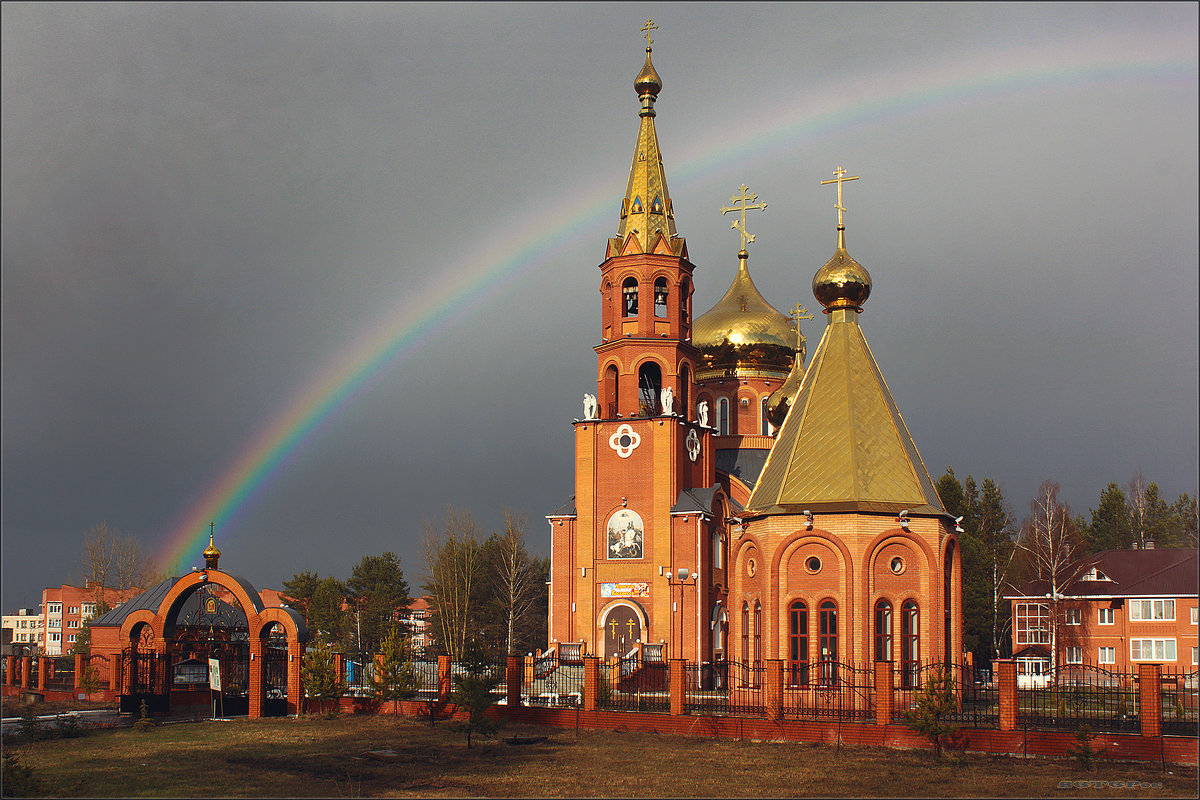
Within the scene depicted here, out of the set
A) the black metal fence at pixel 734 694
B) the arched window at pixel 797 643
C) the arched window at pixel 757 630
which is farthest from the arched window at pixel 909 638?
the arched window at pixel 757 630

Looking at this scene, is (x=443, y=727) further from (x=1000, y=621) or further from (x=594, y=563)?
(x=1000, y=621)

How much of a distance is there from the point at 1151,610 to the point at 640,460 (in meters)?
23.6

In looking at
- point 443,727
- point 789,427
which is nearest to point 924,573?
point 789,427

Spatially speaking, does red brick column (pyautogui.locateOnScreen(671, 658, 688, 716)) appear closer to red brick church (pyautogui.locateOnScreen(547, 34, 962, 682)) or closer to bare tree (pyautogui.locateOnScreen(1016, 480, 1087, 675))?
red brick church (pyautogui.locateOnScreen(547, 34, 962, 682))

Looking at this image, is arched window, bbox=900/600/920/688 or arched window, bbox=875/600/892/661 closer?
arched window, bbox=900/600/920/688

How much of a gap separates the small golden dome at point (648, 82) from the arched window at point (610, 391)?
10343 mm

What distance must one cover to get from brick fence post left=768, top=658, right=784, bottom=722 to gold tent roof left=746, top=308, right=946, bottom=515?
5071 mm

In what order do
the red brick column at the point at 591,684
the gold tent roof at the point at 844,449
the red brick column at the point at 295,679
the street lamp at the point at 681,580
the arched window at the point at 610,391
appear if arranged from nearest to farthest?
the red brick column at the point at 591,684
the red brick column at the point at 295,679
the gold tent roof at the point at 844,449
the street lamp at the point at 681,580
the arched window at the point at 610,391

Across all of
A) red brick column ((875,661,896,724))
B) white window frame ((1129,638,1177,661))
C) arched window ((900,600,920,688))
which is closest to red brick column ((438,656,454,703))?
red brick column ((875,661,896,724))

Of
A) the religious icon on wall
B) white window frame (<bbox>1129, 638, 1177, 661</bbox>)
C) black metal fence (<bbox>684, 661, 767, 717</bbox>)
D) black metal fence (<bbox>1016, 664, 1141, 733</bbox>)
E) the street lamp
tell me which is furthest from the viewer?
white window frame (<bbox>1129, 638, 1177, 661</bbox>)

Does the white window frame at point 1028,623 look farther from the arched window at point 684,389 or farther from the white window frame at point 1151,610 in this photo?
the arched window at point 684,389

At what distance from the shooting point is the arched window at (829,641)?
1093 inches

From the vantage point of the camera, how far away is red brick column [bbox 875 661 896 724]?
914 inches

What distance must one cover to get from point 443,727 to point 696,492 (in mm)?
15795
